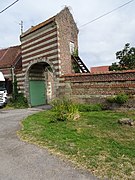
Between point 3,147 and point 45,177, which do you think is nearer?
point 45,177

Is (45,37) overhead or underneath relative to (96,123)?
overhead

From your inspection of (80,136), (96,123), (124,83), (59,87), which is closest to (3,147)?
(80,136)

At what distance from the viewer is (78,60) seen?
1969 cm

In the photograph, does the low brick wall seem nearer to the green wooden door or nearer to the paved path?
the green wooden door

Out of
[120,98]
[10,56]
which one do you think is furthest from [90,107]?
[10,56]

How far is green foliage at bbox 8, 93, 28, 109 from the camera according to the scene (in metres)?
19.5

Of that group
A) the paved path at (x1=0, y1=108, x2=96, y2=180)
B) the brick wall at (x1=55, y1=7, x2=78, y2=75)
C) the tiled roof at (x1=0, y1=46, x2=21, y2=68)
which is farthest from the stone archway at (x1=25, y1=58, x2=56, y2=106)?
the paved path at (x1=0, y1=108, x2=96, y2=180)

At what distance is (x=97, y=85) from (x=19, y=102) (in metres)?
8.57

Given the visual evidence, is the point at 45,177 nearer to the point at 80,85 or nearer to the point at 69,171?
the point at 69,171

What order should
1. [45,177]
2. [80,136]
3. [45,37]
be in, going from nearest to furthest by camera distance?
[45,177] < [80,136] < [45,37]

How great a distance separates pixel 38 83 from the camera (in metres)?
21.4

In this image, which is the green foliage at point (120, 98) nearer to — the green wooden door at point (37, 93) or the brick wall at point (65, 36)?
the brick wall at point (65, 36)

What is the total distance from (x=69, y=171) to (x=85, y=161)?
0.59 m

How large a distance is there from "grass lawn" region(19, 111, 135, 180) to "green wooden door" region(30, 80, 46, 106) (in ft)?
36.8
